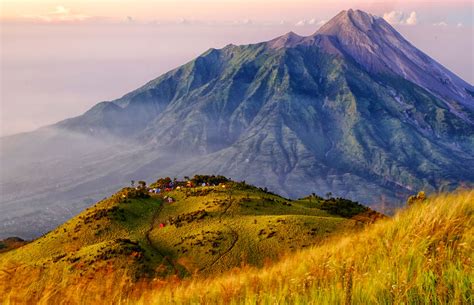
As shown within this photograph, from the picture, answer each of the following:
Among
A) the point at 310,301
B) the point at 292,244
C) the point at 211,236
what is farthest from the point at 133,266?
the point at 310,301

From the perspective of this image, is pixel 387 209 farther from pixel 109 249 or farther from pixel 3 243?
pixel 3 243

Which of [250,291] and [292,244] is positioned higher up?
[250,291]

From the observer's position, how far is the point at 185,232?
49875 millimetres

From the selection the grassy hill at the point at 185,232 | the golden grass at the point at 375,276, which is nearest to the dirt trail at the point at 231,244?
the grassy hill at the point at 185,232

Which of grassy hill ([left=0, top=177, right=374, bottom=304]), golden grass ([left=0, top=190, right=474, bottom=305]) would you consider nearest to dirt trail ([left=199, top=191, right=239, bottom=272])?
grassy hill ([left=0, top=177, right=374, bottom=304])

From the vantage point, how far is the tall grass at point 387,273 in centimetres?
Result: 563

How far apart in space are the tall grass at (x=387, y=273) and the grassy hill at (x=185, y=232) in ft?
75.9

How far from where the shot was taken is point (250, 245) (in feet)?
144

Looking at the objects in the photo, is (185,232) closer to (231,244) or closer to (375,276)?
(231,244)

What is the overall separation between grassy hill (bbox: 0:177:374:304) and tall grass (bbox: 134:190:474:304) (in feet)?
75.9

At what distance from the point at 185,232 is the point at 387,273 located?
147ft

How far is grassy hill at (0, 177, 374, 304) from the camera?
39.0 m

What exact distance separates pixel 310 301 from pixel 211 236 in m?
41.0

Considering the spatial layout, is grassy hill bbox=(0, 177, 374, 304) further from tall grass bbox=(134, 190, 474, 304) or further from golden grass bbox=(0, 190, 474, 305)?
golden grass bbox=(0, 190, 474, 305)
